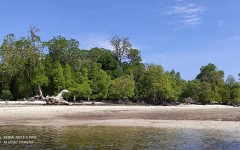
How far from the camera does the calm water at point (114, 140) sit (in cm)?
1742

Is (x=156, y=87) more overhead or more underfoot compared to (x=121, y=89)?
more overhead

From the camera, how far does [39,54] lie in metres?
81.4

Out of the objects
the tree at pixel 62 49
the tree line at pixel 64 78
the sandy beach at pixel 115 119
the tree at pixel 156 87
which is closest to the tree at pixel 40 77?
the tree line at pixel 64 78

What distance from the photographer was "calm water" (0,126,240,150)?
57.2ft

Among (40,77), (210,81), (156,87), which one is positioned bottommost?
(156,87)

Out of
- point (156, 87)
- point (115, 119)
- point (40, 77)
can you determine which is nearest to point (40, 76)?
point (40, 77)

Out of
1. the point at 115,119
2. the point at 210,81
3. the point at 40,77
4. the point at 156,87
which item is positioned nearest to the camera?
the point at 115,119

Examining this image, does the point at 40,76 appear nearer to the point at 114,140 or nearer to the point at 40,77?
the point at 40,77

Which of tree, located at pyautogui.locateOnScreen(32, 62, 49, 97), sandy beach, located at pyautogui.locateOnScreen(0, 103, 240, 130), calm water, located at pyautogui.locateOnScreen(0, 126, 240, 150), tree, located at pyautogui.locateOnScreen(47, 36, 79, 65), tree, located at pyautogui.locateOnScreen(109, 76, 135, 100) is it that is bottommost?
calm water, located at pyautogui.locateOnScreen(0, 126, 240, 150)

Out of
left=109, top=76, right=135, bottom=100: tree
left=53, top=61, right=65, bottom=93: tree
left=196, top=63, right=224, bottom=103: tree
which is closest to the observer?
left=53, top=61, right=65, bottom=93: tree

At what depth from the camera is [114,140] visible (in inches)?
774

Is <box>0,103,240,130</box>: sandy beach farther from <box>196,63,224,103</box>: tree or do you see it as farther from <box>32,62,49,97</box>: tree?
<box>196,63,224,103</box>: tree

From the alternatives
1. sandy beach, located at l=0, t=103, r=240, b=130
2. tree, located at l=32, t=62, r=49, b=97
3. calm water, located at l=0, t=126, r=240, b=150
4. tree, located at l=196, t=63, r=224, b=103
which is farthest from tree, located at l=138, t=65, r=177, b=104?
calm water, located at l=0, t=126, r=240, b=150

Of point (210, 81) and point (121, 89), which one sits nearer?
point (121, 89)
